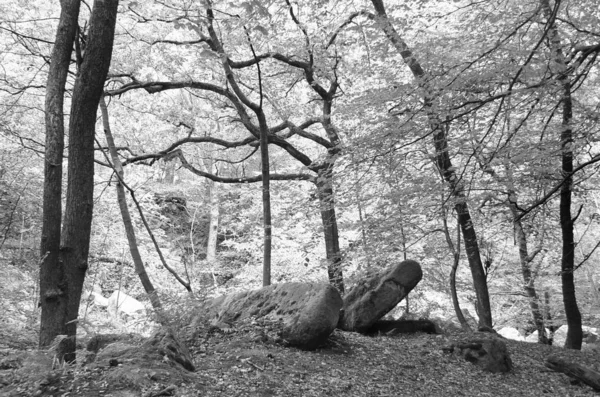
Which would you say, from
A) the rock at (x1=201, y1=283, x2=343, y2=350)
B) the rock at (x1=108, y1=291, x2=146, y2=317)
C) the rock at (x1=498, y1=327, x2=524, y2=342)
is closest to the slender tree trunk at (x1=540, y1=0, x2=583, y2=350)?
the rock at (x1=201, y1=283, x2=343, y2=350)

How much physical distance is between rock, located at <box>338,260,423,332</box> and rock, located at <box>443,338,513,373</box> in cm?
118

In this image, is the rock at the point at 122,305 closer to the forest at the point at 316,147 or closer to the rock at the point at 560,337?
the forest at the point at 316,147

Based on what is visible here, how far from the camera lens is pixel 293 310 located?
593 centimetres

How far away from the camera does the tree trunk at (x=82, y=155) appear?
3.97 meters

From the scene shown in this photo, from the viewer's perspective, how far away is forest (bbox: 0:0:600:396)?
4.18m

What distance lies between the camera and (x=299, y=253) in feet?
48.8

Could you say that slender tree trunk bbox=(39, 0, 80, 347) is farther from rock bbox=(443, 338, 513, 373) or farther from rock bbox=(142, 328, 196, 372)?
rock bbox=(443, 338, 513, 373)

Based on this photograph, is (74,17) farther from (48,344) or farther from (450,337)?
(450,337)

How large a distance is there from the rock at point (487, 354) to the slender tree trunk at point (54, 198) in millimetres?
5220

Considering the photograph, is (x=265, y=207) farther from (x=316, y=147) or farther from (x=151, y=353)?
(x=151, y=353)

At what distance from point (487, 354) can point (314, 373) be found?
2858 millimetres

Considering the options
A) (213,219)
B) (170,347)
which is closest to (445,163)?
(170,347)

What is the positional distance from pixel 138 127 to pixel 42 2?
462cm

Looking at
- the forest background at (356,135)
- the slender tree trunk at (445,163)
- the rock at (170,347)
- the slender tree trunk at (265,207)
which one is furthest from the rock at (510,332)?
the rock at (170,347)
